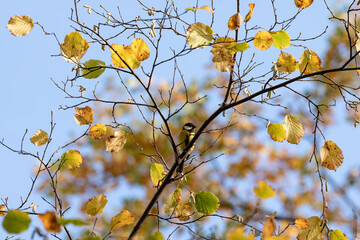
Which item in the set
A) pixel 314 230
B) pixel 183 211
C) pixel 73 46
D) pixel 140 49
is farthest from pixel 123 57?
pixel 314 230

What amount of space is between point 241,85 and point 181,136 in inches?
75.5

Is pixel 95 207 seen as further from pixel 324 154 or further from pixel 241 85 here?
pixel 324 154

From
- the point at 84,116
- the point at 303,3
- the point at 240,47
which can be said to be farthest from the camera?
the point at 84,116

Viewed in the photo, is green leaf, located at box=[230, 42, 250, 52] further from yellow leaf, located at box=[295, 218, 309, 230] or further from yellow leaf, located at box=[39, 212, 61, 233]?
yellow leaf, located at box=[39, 212, 61, 233]

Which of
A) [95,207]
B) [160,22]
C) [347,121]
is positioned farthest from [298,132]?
[347,121]

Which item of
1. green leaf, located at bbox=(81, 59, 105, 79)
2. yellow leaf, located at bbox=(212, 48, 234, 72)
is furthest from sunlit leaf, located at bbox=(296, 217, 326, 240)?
green leaf, located at bbox=(81, 59, 105, 79)

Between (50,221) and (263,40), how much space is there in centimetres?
125

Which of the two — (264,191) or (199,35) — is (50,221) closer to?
(264,191)

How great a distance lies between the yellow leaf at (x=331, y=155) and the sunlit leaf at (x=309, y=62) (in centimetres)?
35

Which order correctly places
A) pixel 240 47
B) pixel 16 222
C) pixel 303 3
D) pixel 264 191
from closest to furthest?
pixel 16 222
pixel 264 191
pixel 240 47
pixel 303 3

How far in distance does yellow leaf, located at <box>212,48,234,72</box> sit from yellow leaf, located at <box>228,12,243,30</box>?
104mm

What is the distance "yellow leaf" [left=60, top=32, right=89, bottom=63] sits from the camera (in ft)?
6.12

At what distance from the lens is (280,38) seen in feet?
5.92

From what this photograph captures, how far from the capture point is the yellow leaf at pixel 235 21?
1.72 m
